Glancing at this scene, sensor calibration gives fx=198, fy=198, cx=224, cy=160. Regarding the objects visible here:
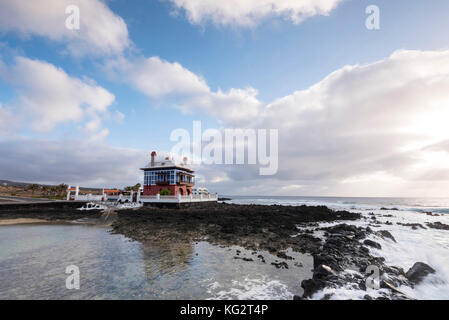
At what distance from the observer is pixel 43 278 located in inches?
289

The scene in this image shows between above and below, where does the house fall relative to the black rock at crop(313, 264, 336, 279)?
above

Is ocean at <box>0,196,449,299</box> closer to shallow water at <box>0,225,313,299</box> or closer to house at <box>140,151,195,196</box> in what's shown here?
shallow water at <box>0,225,313,299</box>

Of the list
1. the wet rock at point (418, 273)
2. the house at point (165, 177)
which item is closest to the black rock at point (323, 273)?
the wet rock at point (418, 273)

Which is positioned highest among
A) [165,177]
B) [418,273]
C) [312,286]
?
[165,177]

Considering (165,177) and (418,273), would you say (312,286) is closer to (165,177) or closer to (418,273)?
(418,273)

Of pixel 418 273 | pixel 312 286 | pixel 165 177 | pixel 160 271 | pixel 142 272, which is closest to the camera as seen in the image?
pixel 312 286

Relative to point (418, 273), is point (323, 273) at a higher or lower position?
higher

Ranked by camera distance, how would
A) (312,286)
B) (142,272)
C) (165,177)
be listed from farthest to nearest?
(165,177) < (142,272) < (312,286)

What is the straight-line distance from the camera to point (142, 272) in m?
7.94

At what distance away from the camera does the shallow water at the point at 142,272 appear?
6.39 meters

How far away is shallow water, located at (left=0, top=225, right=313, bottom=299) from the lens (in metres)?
6.39

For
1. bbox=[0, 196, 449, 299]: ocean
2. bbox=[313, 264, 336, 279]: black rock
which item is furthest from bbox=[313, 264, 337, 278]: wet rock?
bbox=[0, 196, 449, 299]: ocean

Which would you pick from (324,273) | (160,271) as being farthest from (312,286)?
(160,271)
